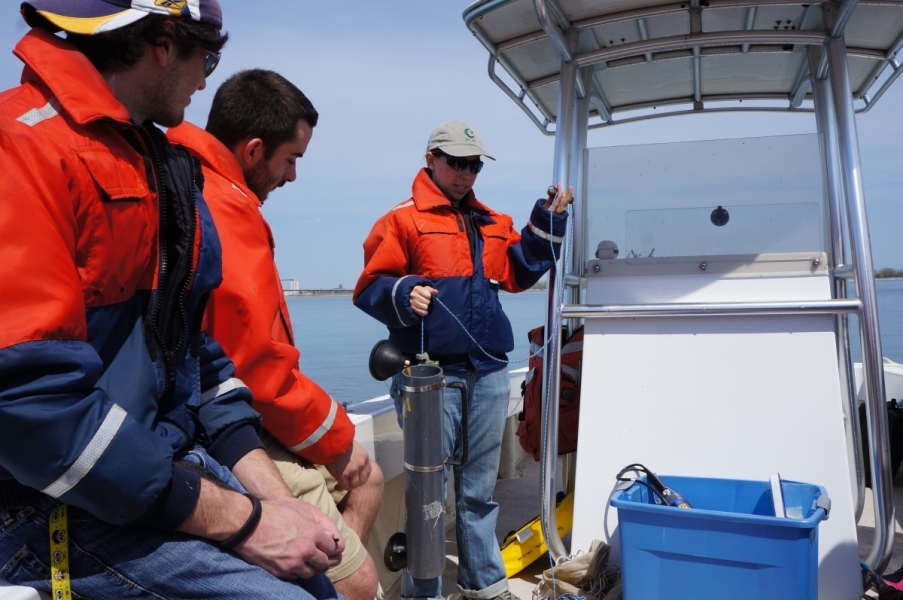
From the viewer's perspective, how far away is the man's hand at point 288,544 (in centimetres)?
126

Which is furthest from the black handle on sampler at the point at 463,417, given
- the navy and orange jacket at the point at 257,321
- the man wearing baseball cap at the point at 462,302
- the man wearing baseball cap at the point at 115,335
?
the man wearing baseball cap at the point at 115,335

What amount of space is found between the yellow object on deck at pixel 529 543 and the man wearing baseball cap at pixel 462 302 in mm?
409

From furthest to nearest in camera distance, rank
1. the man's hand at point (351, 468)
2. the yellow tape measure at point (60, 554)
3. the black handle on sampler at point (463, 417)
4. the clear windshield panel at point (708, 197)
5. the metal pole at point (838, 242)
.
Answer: the clear windshield panel at point (708, 197) → the metal pole at point (838, 242) → the black handle on sampler at point (463, 417) → the man's hand at point (351, 468) → the yellow tape measure at point (60, 554)

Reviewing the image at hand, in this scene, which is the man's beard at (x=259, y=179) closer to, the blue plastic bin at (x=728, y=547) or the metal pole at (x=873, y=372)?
the blue plastic bin at (x=728, y=547)

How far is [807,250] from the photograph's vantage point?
3.20 meters

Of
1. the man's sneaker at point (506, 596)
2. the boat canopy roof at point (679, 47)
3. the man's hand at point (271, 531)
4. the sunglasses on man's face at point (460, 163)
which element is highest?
the boat canopy roof at point (679, 47)

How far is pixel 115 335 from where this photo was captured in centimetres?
120

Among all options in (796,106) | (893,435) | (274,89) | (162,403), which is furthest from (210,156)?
(893,435)

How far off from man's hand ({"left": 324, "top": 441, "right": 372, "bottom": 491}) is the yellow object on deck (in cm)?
157

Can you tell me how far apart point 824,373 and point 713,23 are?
5.13 feet

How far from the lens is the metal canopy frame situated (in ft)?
9.37

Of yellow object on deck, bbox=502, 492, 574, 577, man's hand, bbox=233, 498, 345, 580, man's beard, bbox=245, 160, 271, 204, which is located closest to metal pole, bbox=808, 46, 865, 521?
yellow object on deck, bbox=502, 492, 574, 577

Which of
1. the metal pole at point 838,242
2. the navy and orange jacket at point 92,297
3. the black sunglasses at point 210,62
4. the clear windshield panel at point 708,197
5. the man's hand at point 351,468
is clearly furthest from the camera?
the clear windshield panel at point 708,197

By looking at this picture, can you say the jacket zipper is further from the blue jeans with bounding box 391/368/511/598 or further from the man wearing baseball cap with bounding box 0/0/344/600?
the blue jeans with bounding box 391/368/511/598
